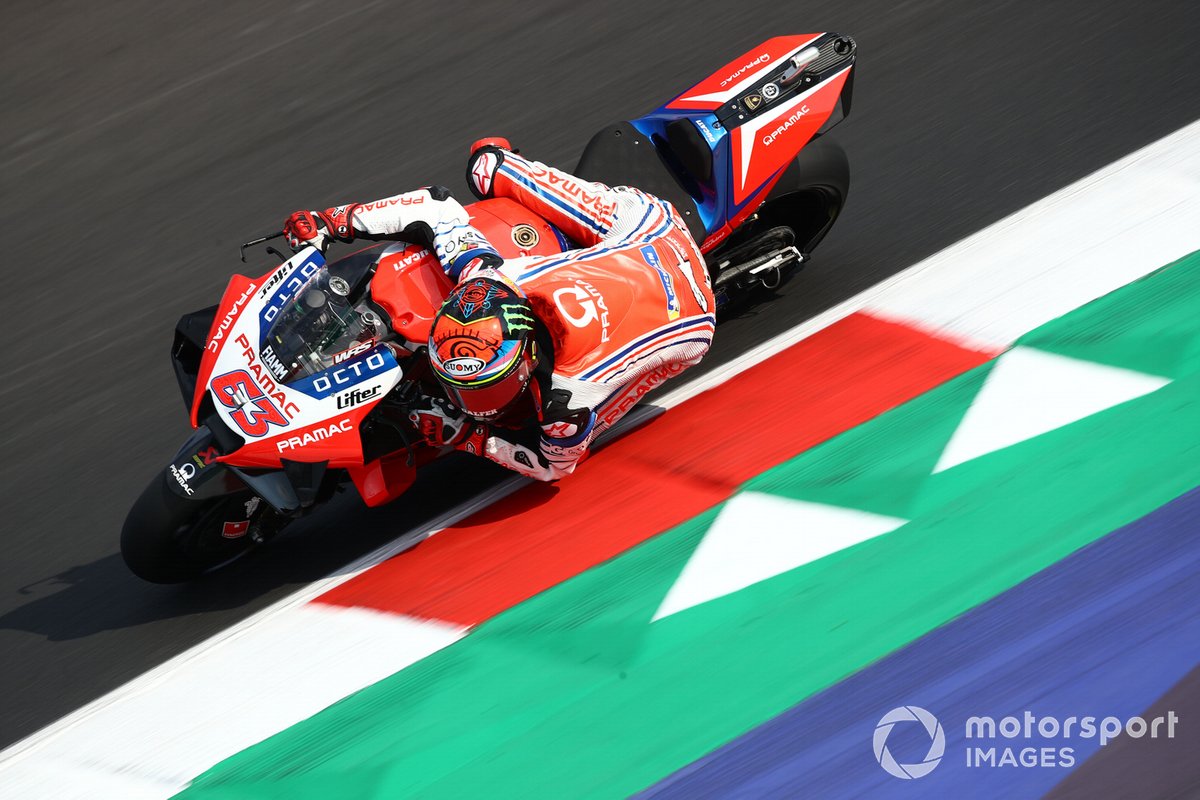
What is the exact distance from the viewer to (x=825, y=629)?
447 centimetres

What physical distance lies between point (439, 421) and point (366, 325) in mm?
458

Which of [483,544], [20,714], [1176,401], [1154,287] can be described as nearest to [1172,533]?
[1176,401]

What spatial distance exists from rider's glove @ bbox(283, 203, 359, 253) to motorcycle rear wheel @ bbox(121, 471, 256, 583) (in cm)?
101

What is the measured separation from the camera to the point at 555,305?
4863 millimetres

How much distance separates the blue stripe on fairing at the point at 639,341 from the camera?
4910 millimetres

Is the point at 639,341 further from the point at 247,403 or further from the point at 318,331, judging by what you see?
the point at 247,403

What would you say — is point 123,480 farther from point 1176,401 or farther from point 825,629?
point 1176,401

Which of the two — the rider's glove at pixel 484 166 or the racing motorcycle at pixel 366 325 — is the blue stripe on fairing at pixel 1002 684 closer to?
the racing motorcycle at pixel 366 325

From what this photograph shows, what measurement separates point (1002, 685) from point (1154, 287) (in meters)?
2.55

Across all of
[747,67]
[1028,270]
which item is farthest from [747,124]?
[1028,270]

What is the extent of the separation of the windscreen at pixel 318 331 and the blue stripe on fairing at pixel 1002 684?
1.72 m

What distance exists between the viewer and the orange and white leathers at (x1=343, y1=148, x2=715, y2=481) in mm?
4883

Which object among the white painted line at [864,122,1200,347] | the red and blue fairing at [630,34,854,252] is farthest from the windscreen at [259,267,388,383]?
the white painted line at [864,122,1200,347]

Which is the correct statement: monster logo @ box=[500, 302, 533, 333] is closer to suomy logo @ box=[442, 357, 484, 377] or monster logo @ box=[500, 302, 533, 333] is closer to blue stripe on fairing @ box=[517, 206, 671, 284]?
suomy logo @ box=[442, 357, 484, 377]
